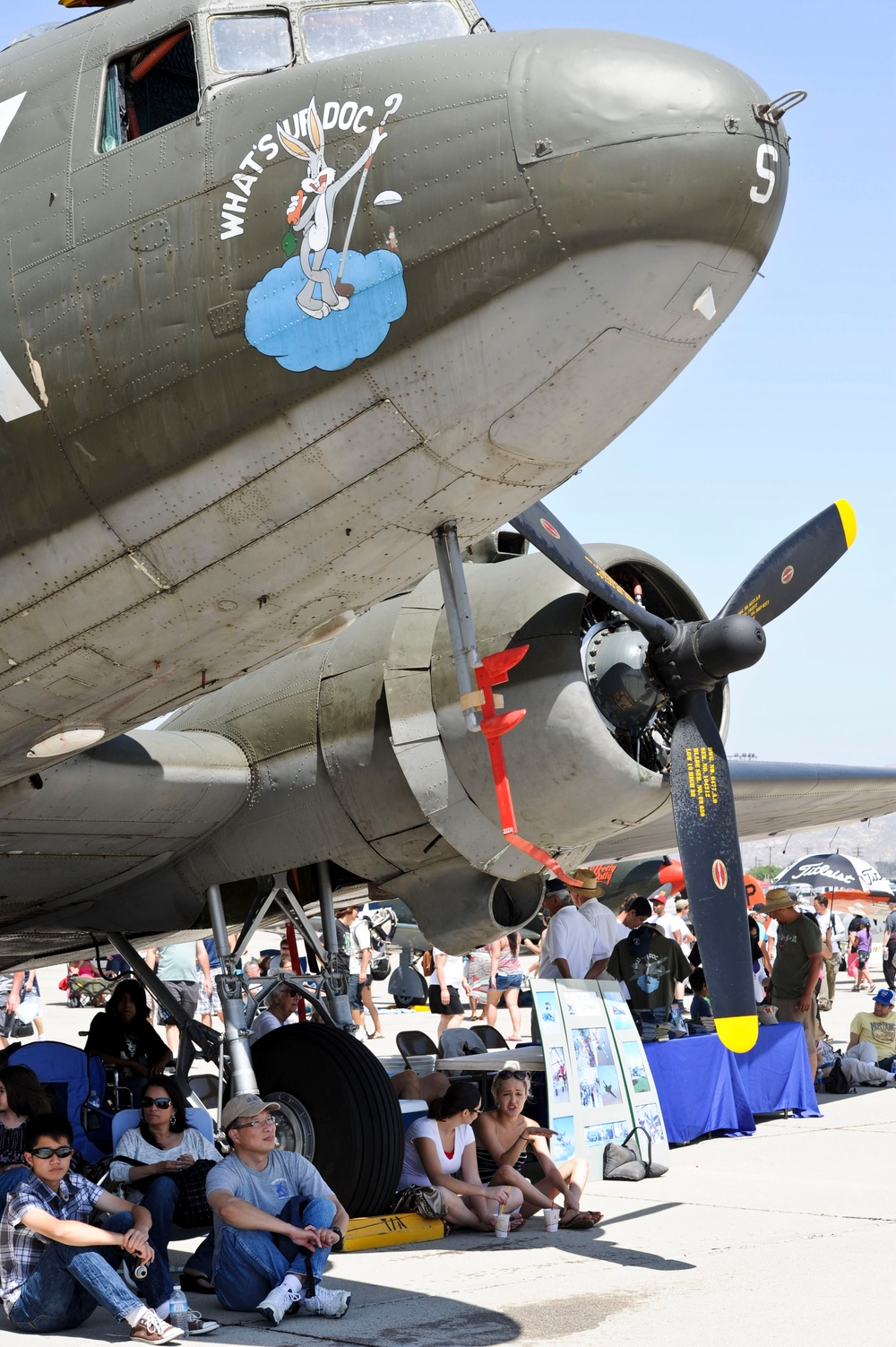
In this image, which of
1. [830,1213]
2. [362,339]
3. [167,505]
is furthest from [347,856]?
[362,339]

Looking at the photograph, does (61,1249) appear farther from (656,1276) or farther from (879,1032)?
(879,1032)

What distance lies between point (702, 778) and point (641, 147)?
4.14 m

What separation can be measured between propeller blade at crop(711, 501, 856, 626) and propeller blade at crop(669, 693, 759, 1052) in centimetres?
85

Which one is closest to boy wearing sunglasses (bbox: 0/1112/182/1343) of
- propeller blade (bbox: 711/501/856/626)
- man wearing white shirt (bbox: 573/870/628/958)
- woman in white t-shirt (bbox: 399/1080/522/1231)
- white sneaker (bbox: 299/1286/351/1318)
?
white sneaker (bbox: 299/1286/351/1318)

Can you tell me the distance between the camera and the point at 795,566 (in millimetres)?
8672

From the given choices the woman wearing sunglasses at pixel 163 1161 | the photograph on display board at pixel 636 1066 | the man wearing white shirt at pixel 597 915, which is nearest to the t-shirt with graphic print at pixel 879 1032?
the man wearing white shirt at pixel 597 915

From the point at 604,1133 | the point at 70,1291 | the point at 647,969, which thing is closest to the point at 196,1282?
the point at 70,1291

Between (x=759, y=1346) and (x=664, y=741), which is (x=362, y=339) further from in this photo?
(x=664, y=741)

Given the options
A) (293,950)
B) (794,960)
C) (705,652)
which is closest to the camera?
(705,652)

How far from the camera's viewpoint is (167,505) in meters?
4.98

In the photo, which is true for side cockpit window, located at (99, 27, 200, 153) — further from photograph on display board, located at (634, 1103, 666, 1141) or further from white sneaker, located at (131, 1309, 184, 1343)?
photograph on display board, located at (634, 1103, 666, 1141)

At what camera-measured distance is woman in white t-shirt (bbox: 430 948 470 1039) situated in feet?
55.5

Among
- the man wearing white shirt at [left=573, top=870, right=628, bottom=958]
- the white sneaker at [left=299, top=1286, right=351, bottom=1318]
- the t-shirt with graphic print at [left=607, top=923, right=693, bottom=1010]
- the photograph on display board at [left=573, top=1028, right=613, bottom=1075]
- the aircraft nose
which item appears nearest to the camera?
the aircraft nose

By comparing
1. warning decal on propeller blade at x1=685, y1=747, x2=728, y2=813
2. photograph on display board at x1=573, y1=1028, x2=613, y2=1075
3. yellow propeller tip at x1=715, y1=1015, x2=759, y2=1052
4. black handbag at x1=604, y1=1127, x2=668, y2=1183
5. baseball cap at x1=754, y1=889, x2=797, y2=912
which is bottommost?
black handbag at x1=604, y1=1127, x2=668, y2=1183
